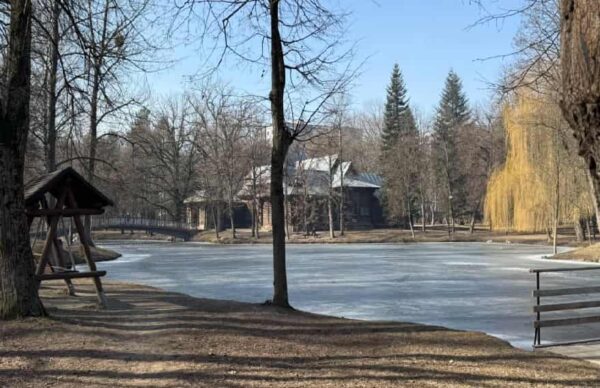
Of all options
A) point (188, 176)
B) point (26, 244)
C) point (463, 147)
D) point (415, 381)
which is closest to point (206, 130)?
point (188, 176)

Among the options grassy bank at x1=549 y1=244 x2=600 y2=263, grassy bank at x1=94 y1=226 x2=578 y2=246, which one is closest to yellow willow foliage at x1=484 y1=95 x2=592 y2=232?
grassy bank at x1=549 y1=244 x2=600 y2=263

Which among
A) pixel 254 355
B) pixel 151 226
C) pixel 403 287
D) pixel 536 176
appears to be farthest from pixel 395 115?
pixel 254 355

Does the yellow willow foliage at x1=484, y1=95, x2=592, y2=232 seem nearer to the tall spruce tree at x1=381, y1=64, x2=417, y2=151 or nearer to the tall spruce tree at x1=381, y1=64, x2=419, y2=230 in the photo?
the tall spruce tree at x1=381, y1=64, x2=419, y2=230

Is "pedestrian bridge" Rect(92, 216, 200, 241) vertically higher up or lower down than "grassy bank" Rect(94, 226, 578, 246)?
higher up

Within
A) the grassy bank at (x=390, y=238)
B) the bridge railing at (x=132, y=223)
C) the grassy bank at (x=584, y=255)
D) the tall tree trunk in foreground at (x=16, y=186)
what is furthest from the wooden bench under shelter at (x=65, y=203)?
the bridge railing at (x=132, y=223)

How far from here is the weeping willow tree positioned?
3678 centimetres

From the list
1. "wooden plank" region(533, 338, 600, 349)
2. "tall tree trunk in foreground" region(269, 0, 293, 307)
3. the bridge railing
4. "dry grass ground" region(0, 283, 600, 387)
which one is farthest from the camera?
the bridge railing

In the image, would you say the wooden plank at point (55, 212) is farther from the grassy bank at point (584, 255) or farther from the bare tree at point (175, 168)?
the bare tree at point (175, 168)

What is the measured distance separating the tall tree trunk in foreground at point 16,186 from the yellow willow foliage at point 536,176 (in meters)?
29.9

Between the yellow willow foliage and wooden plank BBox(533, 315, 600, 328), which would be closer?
wooden plank BBox(533, 315, 600, 328)

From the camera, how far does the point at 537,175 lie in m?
40.2

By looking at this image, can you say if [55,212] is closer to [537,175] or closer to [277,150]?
[277,150]

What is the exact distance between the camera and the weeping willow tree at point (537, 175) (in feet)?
121

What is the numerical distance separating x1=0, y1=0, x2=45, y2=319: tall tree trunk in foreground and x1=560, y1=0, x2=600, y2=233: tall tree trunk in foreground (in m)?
8.46
